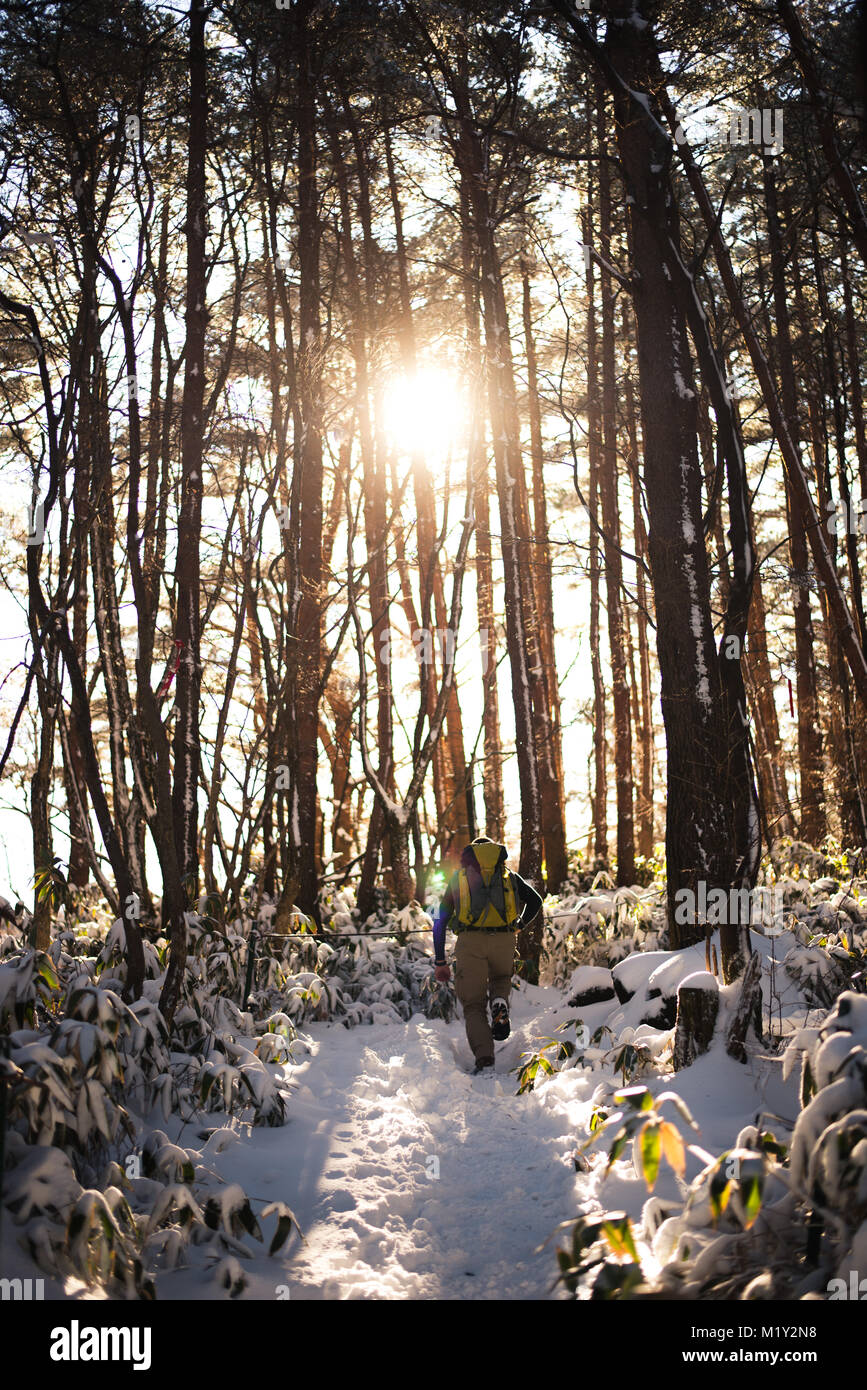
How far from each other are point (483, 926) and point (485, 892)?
0.25m

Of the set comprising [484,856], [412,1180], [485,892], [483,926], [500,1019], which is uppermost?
[484,856]

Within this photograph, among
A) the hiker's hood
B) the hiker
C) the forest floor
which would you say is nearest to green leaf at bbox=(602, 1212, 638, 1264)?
the forest floor

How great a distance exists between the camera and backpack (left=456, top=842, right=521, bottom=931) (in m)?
6.72

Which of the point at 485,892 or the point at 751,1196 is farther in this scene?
the point at 485,892

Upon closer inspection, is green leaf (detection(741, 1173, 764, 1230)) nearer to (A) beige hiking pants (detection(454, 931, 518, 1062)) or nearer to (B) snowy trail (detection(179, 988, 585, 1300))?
(B) snowy trail (detection(179, 988, 585, 1300))

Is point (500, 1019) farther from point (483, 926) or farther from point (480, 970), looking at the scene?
point (483, 926)

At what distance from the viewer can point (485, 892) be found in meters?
6.73

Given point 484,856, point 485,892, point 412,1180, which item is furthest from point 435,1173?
point 484,856

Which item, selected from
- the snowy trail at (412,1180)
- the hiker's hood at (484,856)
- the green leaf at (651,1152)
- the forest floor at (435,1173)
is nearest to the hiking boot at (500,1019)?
the snowy trail at (412,1180)

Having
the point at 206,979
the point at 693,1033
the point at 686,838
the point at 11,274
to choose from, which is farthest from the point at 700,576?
the point at 11,274

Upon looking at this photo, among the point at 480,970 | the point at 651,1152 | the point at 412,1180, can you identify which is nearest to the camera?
the point at 651,1152

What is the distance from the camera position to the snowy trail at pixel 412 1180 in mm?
3354

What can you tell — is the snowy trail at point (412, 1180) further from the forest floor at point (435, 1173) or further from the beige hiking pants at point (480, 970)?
the beige hiking pants at point (480, 970)
